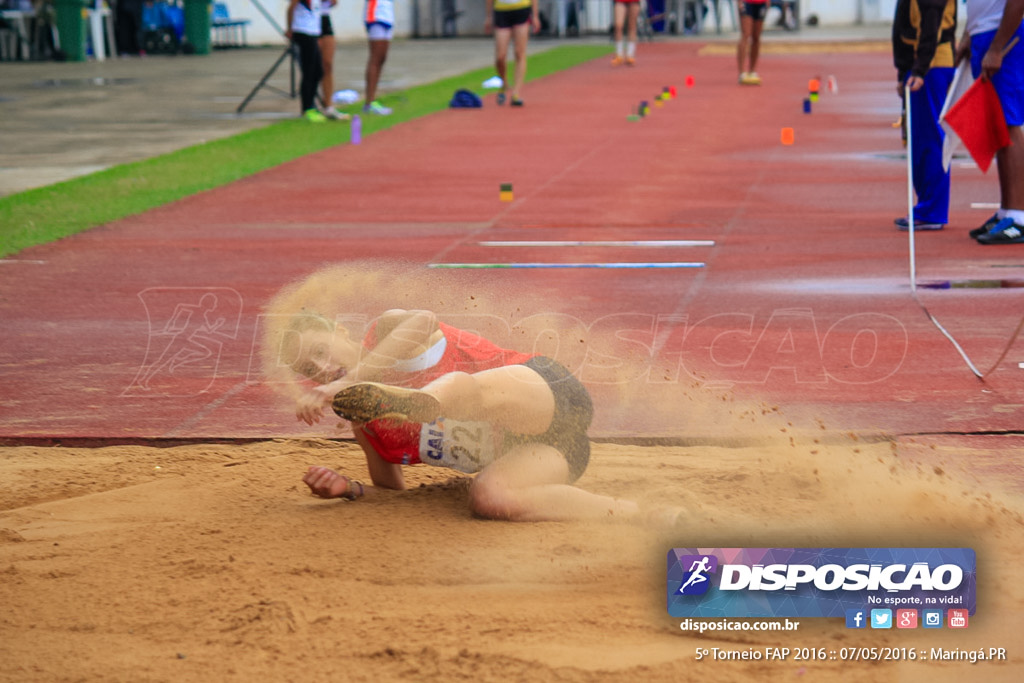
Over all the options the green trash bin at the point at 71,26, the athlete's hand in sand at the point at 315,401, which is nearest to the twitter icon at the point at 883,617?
the athlete's hand in sand at the point at 315,401

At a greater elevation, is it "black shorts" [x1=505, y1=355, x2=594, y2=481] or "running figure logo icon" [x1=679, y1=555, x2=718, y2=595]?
"black shorts" [x1=505, y1=355, x2=594, y2=481]

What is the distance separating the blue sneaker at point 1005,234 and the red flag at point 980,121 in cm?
47

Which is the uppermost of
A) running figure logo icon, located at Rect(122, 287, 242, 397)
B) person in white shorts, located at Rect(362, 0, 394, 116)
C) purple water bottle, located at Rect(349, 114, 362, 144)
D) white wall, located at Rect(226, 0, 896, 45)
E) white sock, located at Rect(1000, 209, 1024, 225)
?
white wall, located at Rect(226, 0, 896, 45)

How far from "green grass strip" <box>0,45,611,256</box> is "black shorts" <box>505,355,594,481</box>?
5.88 m

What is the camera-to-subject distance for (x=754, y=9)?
19.3m

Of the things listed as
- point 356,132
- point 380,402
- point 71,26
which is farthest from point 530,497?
point 71,26

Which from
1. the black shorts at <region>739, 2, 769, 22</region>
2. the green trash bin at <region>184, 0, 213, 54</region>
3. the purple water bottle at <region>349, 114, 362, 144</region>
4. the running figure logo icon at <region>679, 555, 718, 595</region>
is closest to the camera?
the running figure logo icon at <region>679, 555, 718, 595</region>

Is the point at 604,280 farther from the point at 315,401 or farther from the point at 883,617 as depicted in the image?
the point at 883,617

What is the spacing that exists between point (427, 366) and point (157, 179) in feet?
29.4

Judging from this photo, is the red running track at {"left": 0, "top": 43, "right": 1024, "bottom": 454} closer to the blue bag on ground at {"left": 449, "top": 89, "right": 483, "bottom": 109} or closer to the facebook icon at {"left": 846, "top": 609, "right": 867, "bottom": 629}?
the facebook icon at {"left": 846, "top": 609, "right": 867, "bottom": 629}

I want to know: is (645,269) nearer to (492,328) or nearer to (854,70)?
(492,328)

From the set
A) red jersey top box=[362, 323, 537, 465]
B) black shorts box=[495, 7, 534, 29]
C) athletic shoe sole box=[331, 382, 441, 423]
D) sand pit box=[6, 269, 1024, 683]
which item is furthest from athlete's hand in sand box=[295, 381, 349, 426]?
black shorts box=[495, 7, 534, 29]

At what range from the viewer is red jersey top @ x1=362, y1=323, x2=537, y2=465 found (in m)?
4.05

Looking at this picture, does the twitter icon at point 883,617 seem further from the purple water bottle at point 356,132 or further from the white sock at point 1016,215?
the purple water bottle at point 356,132
